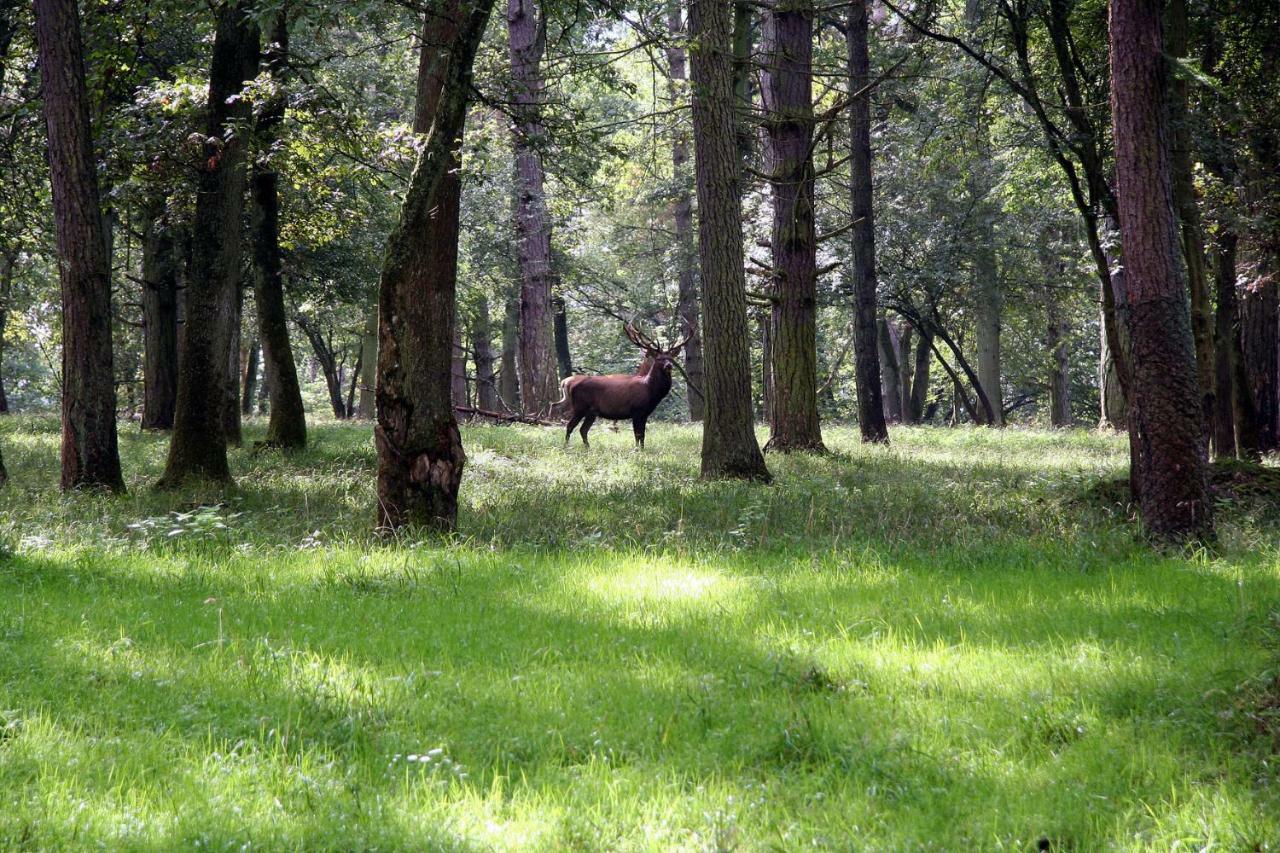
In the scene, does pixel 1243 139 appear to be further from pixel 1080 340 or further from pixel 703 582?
pixel 1080 340

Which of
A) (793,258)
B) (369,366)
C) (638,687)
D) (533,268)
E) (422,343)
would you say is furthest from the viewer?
(369,366)

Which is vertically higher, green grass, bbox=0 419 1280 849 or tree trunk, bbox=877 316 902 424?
tree trunk, bbox=877 316 902 424

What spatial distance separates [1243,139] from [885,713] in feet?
42.7

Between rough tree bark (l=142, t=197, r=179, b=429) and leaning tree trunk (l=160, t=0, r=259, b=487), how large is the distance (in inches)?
384

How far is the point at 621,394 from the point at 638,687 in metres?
14.7

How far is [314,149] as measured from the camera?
486 inches

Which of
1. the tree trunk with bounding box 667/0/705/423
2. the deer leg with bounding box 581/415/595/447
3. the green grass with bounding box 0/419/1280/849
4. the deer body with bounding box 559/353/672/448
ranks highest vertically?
the tree trunk with bounding box 667/0/705/423

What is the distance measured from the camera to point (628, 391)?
19.3 metres

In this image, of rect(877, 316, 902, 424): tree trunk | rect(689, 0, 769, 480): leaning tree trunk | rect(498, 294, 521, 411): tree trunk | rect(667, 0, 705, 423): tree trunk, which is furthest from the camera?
rect(498, 294, 521, 411): tree trunk

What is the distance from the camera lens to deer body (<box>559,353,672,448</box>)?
19.2 meters

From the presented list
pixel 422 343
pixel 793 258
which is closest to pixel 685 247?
pixel 793 258

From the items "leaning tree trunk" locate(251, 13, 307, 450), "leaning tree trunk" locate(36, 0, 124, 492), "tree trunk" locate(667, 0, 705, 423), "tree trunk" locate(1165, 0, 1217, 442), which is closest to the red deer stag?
"leaning tree trunk" locate(251, 13, 307, 450)

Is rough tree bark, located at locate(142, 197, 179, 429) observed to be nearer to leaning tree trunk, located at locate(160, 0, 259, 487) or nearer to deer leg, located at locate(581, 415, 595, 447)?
deer leg, located at locate(581, 415, 595, 447)

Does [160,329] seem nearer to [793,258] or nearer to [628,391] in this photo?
[628,391]
